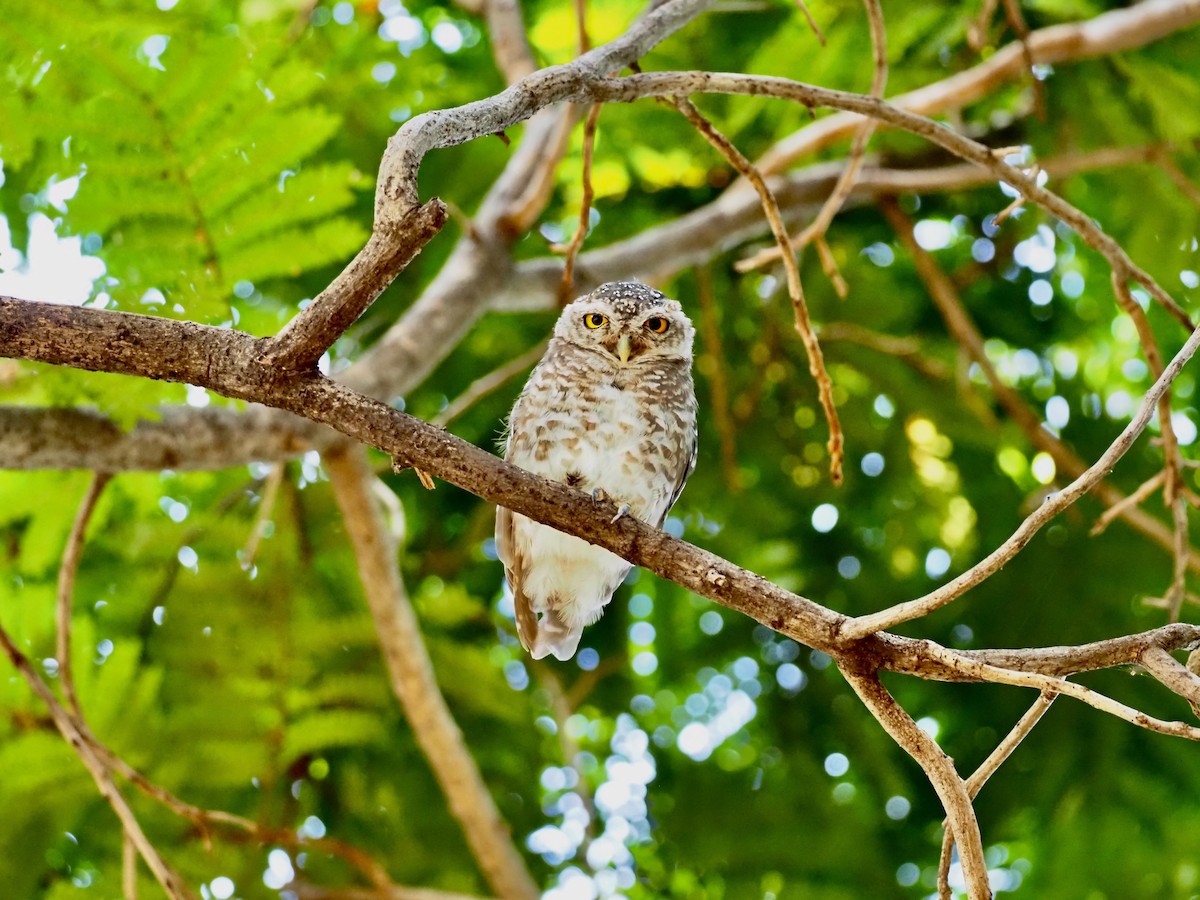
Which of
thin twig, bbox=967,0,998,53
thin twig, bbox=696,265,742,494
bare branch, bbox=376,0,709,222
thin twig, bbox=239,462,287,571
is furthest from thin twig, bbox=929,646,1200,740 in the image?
thin twig, bbox=696,265,742,494

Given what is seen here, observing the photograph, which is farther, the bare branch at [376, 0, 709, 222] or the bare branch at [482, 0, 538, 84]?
the bare branch at [482, 0, 538, 84]

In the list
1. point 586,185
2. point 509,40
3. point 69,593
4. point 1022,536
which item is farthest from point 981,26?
point 69,593

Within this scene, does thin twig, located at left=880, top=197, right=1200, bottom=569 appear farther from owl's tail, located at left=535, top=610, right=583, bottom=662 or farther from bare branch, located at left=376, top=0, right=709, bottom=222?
bare branch, located at left=376, top=0, right=709, bottom=222

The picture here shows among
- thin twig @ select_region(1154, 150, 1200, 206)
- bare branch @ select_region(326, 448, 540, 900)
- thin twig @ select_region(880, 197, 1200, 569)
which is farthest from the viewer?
thin twig @ select_region(880, 197, 1200, 569)

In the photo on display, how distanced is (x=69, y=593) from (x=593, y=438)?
1.29 metres

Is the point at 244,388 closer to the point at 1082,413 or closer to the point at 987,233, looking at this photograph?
the point at 1082,413

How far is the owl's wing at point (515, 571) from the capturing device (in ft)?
11.3

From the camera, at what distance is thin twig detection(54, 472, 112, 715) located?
2.78 metres

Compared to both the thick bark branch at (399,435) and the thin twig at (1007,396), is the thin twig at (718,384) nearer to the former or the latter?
the thin twig at (1007,396)

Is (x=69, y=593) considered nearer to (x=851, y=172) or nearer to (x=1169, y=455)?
(x=851, y=172)

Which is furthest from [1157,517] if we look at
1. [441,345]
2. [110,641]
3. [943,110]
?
[110,641]

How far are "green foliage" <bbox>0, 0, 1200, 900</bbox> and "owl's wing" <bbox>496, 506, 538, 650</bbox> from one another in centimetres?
49

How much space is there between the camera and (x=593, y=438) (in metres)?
3.27

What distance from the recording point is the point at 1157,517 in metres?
4.38
